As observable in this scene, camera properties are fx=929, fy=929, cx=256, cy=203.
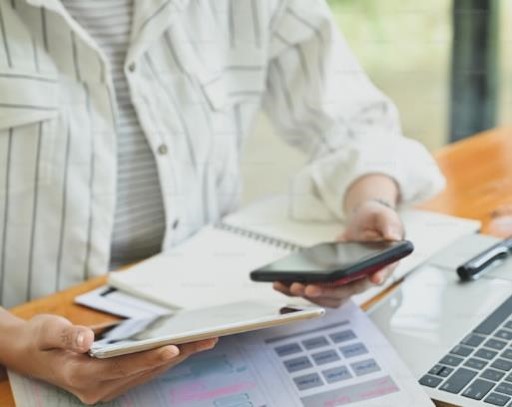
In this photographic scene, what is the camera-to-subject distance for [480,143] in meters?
1.29

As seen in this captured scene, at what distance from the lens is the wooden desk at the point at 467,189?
87cm

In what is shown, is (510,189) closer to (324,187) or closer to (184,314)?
(324,187)

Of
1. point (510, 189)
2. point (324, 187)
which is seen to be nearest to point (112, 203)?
point (324, 187)

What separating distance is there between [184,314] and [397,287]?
0.21m

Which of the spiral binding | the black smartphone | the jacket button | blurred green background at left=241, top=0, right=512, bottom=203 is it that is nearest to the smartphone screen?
the black smartphone

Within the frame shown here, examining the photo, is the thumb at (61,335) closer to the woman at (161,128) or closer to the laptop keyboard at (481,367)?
the woman at (161,128)

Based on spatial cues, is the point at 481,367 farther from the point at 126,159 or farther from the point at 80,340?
the point at 126,159

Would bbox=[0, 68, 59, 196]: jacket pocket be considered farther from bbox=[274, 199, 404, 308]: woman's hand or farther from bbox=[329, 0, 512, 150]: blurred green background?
bbox=[329, 0, 512, 150]: blurred green background

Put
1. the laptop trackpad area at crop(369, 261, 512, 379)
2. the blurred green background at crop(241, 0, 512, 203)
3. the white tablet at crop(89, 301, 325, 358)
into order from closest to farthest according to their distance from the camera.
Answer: the white tablet at crop(89, 301, 325, 358) → the laptop trackpad area at crop(369, 261, 512, 379) → the blurred green background at crop(241, 0, 512, 203)

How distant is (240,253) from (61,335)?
0.30m

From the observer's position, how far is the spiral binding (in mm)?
961

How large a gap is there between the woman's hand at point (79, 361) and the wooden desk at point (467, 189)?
0.38 ft

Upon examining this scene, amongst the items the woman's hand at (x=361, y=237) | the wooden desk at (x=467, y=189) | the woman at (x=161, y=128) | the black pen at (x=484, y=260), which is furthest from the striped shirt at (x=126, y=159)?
the black pen at (x=484, y=260)

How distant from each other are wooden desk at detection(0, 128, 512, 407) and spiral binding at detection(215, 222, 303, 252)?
16 centimetres
